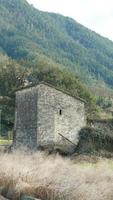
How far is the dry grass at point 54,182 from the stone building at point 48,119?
39.1ft

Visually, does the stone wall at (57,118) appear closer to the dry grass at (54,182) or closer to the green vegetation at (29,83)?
the dry grass at (54,182)

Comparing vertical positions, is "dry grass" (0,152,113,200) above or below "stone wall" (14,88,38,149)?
below

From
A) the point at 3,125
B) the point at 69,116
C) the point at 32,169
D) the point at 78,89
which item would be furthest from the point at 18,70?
the point at 32,169

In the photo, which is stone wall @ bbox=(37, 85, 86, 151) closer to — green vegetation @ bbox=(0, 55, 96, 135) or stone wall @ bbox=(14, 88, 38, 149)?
stone wall @ bbox=(14, 88, 38, 149)

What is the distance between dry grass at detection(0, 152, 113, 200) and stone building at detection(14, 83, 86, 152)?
11914mm

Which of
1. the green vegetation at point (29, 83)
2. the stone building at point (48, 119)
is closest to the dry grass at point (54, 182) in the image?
the stone building at point (48, 119)

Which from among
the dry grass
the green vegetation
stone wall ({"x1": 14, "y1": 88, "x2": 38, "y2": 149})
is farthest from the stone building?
the green vegetation

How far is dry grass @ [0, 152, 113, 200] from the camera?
15.4 meters

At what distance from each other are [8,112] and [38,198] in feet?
137

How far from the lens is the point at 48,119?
31.7 meters

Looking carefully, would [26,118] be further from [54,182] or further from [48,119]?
[54,182]

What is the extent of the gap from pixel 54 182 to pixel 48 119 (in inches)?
614

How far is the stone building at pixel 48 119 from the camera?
103 feet

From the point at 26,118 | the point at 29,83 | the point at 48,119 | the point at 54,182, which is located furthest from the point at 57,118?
the point at 29,83
